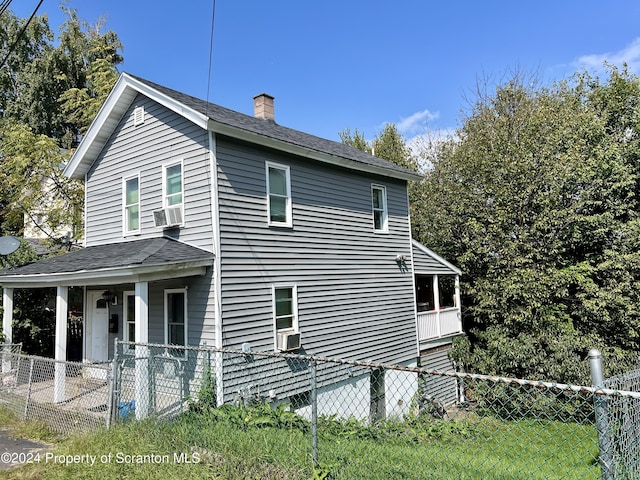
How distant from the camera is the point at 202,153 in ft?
28.3

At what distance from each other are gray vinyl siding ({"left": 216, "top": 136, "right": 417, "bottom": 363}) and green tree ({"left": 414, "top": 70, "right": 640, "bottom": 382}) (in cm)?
290

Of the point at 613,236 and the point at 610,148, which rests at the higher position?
the point at 610,148

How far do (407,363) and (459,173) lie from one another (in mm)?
7308

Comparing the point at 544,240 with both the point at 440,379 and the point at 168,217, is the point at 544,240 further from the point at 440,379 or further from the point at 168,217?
the point at 168,217

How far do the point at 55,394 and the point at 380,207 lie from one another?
9266 mm

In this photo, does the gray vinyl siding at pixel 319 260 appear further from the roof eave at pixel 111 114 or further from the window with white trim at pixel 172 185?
the roof eave at pixel 111 114

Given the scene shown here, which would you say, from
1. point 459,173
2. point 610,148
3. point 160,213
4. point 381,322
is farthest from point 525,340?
point 160,213

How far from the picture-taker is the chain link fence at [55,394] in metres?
5.89

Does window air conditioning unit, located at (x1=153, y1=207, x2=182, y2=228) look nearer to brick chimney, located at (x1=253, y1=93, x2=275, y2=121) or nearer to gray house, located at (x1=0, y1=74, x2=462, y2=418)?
gray house, located at (x1=0, y1=74, x2=462, y2=418)

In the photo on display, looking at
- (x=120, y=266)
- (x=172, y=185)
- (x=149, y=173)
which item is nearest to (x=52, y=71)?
(x=149, y=173)

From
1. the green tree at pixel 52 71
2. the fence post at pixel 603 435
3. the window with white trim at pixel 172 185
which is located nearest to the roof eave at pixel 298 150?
the window with white trim at pixel 172 185

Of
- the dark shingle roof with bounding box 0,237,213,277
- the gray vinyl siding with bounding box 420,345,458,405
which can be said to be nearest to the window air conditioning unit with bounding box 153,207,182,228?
the dark shingle roof with bounding box 0,237,213,277

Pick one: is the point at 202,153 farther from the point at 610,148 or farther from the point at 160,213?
the point at 610,148

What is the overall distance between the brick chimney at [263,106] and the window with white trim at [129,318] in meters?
6.34
